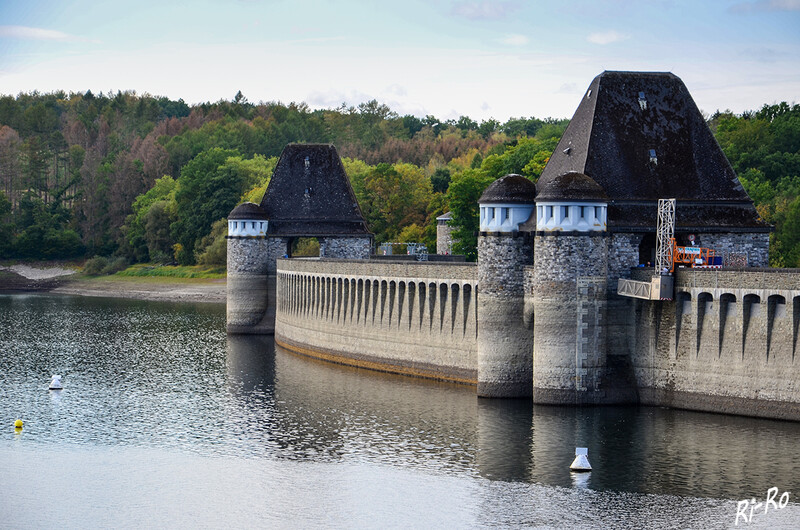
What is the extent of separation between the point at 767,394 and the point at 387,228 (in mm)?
75492

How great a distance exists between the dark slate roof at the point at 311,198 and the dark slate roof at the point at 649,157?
29950 millimetres

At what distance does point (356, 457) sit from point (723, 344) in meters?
14.5

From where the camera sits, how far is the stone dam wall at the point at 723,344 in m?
46.6

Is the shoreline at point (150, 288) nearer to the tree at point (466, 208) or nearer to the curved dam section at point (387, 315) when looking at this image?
the tree at point (466, 208)

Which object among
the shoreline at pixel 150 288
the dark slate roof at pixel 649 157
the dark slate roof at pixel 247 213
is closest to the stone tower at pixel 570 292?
the dark slate roof at pixel 649 157

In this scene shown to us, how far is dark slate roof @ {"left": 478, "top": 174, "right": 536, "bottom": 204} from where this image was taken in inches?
2140

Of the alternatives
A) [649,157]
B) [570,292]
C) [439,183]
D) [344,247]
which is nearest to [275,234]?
[344,247]

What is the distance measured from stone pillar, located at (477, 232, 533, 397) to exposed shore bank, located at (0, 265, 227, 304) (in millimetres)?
70013

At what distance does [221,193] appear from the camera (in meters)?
143

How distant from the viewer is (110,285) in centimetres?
14088

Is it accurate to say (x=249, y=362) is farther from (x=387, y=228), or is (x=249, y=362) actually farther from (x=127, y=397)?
(x=387, y=228)

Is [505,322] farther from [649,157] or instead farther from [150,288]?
[150,288]

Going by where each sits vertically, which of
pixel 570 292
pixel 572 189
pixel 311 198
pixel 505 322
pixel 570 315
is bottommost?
pixel 505 322

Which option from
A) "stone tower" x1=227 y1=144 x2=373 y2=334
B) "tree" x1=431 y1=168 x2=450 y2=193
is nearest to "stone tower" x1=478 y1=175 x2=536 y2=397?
"stone tower" x1=227 y1=144 x2=373 y2=334
